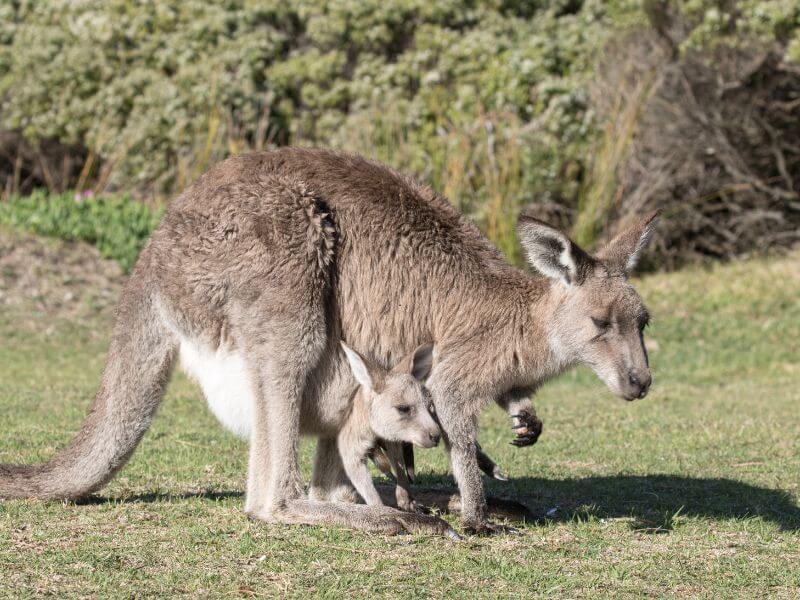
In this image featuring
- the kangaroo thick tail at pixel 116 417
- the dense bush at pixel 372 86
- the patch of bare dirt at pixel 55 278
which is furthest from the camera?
the dense bush at pixel 372 86

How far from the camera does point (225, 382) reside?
18.0 feet

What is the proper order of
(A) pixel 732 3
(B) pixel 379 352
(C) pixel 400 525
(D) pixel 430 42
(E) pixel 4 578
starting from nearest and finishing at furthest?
(E) pixel 4 578, (C) pixel 400 525, (B) pixel 379 352, (A) pixel 732 3, (D) pixel 430 42

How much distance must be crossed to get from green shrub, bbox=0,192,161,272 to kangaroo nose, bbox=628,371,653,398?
8.62 metres

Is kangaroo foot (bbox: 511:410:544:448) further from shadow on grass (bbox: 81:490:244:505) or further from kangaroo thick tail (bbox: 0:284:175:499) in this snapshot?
kangaroo thick tail (bbox: 0:284:175:499)

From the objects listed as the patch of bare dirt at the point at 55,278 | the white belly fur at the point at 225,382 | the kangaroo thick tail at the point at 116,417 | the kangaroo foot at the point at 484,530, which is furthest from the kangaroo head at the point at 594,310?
the patch of bare dirt at the point at 55,278

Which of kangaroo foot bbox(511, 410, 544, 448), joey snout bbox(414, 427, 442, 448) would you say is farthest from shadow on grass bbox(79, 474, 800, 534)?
joey snout bbox(414, 427, 442, 448)

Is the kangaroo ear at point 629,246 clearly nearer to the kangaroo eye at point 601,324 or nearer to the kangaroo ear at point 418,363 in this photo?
the kangaroo eye at point 601,324

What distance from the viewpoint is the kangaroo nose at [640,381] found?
5430 mm

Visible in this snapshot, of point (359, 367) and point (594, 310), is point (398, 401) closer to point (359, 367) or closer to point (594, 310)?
point (359, 367)

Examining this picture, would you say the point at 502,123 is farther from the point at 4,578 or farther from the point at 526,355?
the point at 4,578

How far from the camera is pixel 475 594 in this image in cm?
454

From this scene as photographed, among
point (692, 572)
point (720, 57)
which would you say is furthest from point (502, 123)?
point (692, 572)

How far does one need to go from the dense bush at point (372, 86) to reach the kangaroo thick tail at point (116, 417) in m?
8.08

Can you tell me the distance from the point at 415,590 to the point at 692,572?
122 centimetres
